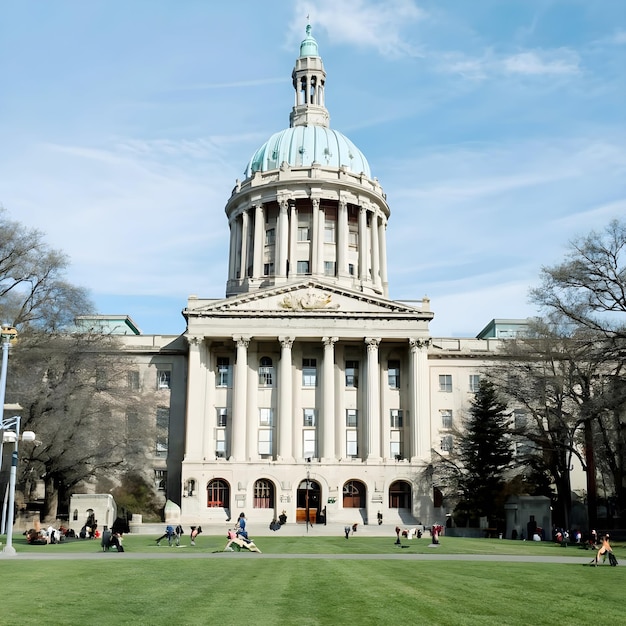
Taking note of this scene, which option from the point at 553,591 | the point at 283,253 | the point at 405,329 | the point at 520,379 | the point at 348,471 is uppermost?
the point at 283,253

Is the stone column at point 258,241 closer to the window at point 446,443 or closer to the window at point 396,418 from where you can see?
the window at point 396,418

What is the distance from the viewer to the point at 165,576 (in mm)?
25656

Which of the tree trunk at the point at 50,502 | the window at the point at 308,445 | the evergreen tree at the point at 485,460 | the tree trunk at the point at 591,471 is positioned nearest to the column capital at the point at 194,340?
the window at the point at 308,445

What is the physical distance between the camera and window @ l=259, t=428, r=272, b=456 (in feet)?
262

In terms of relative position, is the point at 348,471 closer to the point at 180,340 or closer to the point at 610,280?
the point at 180,340

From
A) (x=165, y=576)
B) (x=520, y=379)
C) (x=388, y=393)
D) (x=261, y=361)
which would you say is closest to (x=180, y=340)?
(x=261, y=361)

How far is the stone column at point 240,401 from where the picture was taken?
77.0 metres

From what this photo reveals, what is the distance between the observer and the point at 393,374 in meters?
83.1

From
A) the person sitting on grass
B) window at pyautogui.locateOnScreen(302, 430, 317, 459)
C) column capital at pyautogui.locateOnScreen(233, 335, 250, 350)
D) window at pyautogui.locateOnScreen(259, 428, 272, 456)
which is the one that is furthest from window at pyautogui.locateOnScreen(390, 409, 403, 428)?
the person sitting on grass

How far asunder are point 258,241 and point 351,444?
2699 cm

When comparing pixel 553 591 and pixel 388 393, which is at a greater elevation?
pixel 388 393

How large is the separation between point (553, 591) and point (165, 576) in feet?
36.2

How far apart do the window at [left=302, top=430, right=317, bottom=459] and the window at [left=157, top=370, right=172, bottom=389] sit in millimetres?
15003

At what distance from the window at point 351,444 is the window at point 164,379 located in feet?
60.5
